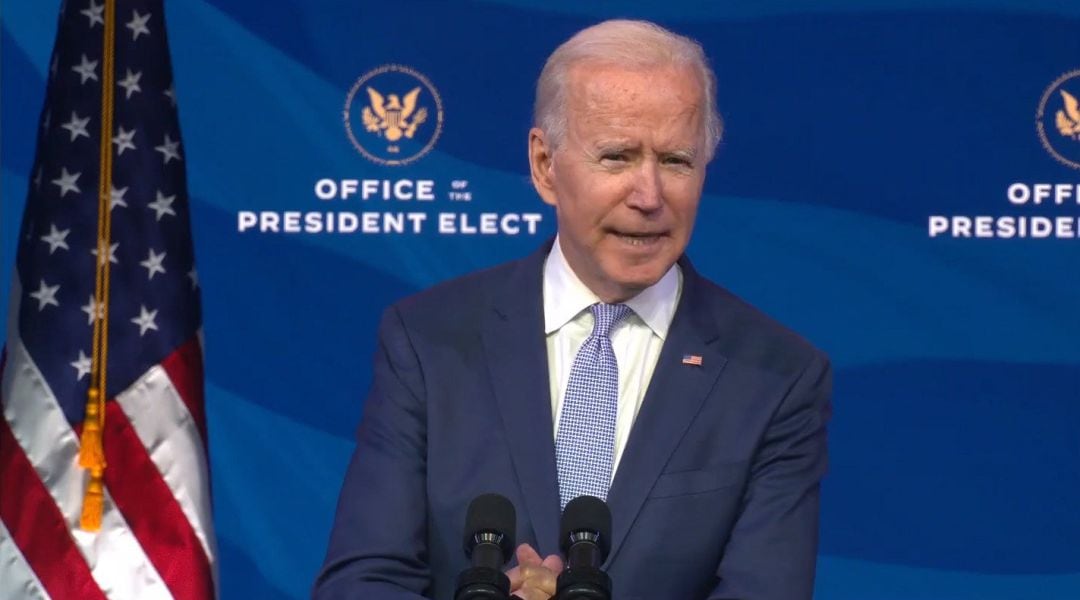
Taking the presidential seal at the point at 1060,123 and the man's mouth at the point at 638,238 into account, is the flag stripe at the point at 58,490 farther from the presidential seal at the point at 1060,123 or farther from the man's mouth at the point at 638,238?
the presidential seal at the point at 1060,123

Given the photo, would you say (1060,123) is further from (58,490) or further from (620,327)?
(58,490)

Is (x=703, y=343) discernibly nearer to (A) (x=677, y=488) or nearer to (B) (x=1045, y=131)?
(A) (x=677, y=488)

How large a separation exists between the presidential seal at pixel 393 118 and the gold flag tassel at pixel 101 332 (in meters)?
0.55

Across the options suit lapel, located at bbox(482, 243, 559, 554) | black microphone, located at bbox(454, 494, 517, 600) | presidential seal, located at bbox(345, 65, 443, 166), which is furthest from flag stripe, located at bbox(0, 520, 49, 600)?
black microphone, located at bbox(454, 494, 517, 600)

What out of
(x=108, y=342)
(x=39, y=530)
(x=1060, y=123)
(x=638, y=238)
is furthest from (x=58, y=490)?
(x=1060, y=123)

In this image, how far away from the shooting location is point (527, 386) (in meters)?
2.37

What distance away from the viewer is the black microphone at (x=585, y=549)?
172 centimetres

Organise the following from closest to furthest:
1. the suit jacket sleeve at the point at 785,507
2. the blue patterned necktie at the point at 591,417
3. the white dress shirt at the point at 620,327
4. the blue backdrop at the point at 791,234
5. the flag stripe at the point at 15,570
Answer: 1. the suit jacket sleeve at the point at 785,507
2. the blue patterned necktie at the point at 591,417
3. the white dress shirt at the point at 620,327
4. the blue backdrop at the point at 791,234
5. the flag stripe at the point at 15,570

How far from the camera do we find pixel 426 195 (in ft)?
12.2

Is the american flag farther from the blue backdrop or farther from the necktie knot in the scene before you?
the necktie knot

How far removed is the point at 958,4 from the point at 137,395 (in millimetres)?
2047

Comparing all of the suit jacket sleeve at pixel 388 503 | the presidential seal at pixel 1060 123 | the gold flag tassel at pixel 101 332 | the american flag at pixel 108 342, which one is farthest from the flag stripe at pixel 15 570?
the presidential seal at pixel 1060 123

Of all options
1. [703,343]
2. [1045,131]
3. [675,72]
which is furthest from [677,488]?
[1045,131]

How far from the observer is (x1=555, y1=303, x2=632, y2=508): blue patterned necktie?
2330 mm
